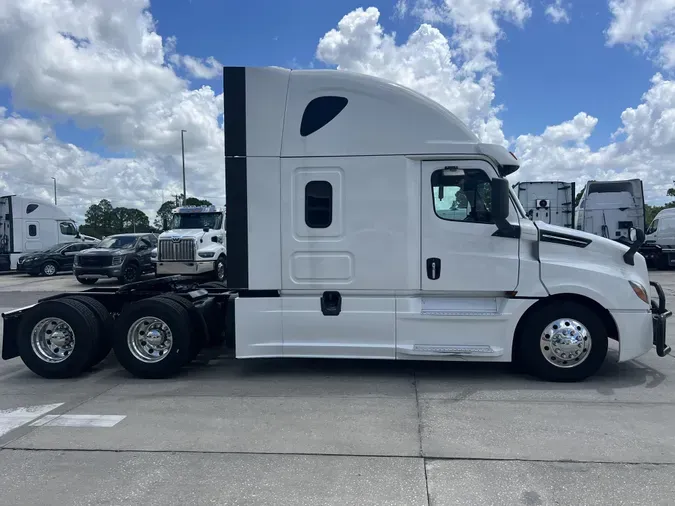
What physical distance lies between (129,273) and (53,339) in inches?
551

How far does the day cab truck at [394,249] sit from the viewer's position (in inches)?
234

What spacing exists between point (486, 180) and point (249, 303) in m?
3.07

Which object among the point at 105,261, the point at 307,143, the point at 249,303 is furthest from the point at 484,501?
the point at 105,261

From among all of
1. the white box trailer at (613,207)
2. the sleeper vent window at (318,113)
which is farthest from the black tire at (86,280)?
the white box trailer at (613,207)

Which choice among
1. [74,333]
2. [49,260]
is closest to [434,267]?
[74,333]

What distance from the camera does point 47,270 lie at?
24672mm

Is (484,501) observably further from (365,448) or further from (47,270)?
(47,270)

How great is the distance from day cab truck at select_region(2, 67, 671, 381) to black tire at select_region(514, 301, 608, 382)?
0.02 metres

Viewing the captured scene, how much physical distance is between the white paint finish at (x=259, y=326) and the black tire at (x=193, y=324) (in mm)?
695

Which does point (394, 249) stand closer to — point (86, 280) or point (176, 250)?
point (176, 250)

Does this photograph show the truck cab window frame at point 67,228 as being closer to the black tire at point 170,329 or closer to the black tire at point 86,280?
the black tire at point 86,280

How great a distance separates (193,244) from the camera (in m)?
17.2

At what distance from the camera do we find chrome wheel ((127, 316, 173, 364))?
21.3ft

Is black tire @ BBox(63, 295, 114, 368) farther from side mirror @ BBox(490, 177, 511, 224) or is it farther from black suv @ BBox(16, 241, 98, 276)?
black suv @ BBox(16, 241, 98, 276)
